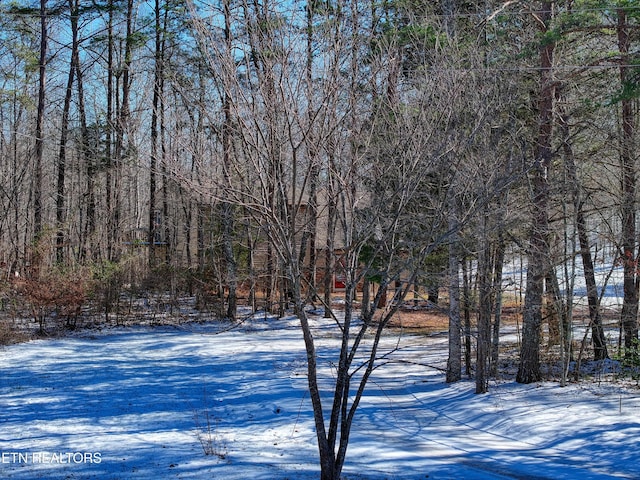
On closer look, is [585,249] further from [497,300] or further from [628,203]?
[497,300]

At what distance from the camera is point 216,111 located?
257 inches

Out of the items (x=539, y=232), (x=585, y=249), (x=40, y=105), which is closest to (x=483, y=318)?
(x=539, y=232)

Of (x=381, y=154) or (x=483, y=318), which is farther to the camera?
(x=483, y=318)

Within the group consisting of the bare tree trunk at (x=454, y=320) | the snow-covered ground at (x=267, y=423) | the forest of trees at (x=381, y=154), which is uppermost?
the forest of trees at (x=381, y=154)

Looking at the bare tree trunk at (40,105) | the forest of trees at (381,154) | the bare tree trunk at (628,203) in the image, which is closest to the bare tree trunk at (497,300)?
the forest of trees at (381,154)

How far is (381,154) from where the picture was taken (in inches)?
269

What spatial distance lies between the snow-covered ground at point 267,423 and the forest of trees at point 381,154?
0.75m

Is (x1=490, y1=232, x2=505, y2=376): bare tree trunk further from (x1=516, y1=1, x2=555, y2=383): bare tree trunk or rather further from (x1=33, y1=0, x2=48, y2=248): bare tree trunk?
(x1=33, y1=0, x2=48, y2=248): bare tree trunk

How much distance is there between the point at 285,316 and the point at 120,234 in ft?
23.1

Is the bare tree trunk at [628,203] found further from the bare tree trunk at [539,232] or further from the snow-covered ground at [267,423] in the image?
the snow-covered ground at [267,423]

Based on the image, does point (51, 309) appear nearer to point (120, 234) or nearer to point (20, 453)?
point (120, 234)

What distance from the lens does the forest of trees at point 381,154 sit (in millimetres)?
5371

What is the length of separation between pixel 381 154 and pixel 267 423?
4609 mm

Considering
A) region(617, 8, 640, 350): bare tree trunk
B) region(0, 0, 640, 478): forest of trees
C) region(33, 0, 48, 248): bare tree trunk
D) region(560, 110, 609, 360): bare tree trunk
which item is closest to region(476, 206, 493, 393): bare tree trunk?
region(0, 0, 640, 478): forest of trees
